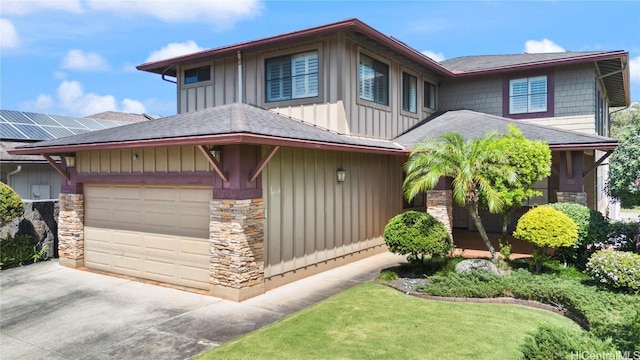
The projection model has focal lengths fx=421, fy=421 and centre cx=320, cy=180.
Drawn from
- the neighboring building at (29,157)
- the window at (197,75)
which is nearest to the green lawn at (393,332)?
the window at (197,75)

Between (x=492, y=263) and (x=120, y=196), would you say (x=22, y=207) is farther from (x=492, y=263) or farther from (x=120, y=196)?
(x=492, y=263)

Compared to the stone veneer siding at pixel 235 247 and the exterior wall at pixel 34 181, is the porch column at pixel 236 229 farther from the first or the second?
the exterior wall at pixel 34 181

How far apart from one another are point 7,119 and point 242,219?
48.3ft

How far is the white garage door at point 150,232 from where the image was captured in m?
8.84

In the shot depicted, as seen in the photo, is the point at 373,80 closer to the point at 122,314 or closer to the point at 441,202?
the point at 441,202

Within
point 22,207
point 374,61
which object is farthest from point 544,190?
point 22,207

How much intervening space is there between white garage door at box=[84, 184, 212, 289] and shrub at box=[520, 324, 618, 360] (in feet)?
20.7

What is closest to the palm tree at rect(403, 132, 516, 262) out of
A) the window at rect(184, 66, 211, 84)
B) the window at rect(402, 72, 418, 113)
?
the window at rect(402, 72, 418, 113)

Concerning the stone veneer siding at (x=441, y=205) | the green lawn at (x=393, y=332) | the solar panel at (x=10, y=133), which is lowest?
the green lawn at (x=393, y=332)

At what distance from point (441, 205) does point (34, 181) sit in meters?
13.9

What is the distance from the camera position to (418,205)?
50.4 ft

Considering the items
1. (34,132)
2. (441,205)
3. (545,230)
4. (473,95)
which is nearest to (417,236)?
(545,230)

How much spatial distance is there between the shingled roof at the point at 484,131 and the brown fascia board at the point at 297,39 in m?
1.83

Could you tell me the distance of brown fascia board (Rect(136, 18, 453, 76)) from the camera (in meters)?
10.5
